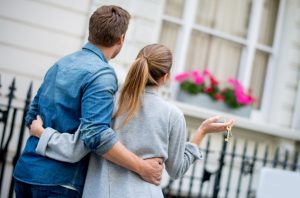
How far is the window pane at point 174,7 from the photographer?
6.78 m

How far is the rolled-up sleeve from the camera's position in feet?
6.94

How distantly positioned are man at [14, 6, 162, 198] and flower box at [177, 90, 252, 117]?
4414 mm

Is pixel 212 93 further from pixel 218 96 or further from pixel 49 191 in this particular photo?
pixel 49 191

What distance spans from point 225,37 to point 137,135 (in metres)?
5.20

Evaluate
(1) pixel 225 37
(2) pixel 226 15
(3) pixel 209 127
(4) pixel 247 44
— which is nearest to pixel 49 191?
(3) pixel 209 127

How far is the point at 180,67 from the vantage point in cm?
684

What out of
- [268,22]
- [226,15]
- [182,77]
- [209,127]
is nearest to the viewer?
[209,127]

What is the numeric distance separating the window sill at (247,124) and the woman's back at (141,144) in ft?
13.4

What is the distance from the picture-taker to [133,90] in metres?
2.29

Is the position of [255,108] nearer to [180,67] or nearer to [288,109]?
[288,109]

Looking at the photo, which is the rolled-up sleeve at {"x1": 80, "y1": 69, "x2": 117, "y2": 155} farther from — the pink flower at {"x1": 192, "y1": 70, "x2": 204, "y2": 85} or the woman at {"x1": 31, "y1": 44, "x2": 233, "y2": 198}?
the pink flower at {"x1": 192, "y1": 70, "x2": 204, "y2": 85}

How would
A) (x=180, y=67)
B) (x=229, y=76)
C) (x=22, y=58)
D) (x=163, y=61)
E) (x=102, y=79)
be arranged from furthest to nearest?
(x=229, y=76) < (x=180, y=67) < (x=22, y=58) < (x=163, y=61) < (x=102, y=79)

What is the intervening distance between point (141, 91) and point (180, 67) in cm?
460

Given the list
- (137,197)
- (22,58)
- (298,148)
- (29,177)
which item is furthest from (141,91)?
(298,148)
